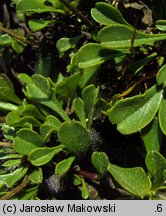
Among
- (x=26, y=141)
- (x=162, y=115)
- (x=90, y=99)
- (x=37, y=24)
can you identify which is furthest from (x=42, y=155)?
(x=37, y=24)

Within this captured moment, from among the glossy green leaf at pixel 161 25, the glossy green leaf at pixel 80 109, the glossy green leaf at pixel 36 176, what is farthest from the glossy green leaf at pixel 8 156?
the glossy green leaf at pixel 161 25

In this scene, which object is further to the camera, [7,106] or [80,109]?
[7,106]

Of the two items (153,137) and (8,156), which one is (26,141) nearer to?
(8,156)

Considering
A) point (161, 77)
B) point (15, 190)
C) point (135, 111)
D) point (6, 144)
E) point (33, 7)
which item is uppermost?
point (33, 7)

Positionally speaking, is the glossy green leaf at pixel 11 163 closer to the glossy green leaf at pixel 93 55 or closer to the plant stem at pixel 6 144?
the plant stem at pixel 6 144

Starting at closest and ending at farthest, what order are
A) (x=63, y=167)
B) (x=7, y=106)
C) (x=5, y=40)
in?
(x=63, y=167) → (x=7, y=106) → (x=5, y=40)

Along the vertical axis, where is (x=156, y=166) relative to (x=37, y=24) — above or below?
below

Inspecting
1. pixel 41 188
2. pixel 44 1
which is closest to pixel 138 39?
pixel 44 1
